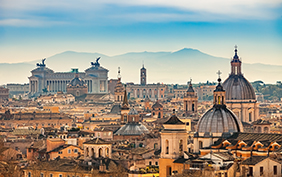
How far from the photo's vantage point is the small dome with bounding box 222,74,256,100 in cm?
12406

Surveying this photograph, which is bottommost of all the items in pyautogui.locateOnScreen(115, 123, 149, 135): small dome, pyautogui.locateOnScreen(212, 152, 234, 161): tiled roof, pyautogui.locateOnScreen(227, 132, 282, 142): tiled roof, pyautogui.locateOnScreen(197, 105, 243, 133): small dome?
pyautogui.locateOnScreen(212, 152, 234, 161): tiled roof

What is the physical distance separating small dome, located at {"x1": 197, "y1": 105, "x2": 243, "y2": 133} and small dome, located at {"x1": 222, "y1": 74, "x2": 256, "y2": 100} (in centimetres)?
5312

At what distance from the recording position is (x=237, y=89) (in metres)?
124

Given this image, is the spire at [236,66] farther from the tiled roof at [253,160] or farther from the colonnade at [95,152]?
the tiled roof at [253,160]

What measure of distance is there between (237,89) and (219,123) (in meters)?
54.7

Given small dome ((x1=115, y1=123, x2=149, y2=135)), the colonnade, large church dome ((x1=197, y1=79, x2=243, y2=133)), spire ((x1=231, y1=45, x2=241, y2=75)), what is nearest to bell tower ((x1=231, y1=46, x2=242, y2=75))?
spire ((x1=231, y1=45, x2=241, y2=75))

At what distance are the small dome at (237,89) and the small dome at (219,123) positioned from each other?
53.1 meters

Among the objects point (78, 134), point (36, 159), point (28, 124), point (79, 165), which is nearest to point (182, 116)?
point (28, 124)

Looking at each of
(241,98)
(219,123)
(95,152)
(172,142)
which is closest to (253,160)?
(172,142)

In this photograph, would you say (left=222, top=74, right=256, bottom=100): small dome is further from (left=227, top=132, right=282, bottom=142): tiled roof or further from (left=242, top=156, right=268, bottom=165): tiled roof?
(left=242, top=156, right=268, bottom=165): tiled roof

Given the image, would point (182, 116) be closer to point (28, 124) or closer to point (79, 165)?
point (28, 124)

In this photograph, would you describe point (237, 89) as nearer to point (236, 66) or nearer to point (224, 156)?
point (236, 66)

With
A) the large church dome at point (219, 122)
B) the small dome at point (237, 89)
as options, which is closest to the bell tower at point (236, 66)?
the small dome at point (237, 89)

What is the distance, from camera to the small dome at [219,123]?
69.9 meters
